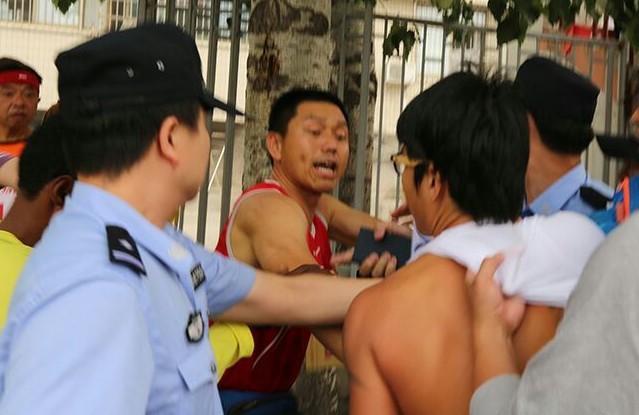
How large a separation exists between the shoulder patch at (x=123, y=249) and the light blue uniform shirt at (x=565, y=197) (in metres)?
1.64

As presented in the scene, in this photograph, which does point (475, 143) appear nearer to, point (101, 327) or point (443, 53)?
point (101, 327)

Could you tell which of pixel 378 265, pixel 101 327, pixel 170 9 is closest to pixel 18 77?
pixel 170 9

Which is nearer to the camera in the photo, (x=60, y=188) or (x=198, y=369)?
(x=198, y=369)

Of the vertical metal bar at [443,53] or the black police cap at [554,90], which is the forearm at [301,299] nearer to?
the black police cap at [554,90]

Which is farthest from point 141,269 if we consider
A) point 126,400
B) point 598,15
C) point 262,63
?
point 598,15

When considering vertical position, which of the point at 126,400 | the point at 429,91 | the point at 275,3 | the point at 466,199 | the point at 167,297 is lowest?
the point at 126,400

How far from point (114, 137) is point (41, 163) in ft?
2.32

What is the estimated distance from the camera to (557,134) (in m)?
2.88

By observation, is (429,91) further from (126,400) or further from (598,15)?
(598,15)

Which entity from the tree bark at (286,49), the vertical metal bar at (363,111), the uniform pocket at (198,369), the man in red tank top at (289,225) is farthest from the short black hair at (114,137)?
the vertical metal bar at (363,111)

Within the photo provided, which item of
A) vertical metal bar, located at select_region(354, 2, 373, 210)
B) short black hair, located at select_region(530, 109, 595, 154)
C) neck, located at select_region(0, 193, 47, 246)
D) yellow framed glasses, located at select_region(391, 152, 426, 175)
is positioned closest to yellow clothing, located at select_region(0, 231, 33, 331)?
neck, located at select_region(0, 193, 47, 246)

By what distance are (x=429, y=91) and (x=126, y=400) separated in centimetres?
98

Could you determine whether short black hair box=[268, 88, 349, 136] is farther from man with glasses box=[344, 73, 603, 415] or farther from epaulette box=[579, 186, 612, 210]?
man with glasses box=[344, 73, 603, 415]

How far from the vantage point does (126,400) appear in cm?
152
